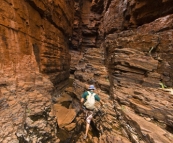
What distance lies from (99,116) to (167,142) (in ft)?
10.4

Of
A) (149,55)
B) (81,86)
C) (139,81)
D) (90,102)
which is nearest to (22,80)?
(90,102)

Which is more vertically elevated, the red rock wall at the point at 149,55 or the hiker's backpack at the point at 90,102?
the red rock wall at the point at 149,55

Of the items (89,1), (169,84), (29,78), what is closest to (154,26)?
(169,84)

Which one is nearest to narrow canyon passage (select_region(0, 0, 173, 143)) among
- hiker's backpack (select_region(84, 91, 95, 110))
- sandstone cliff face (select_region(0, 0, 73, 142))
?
sandstone cliff face (select_region(0, 0, 73, 142))

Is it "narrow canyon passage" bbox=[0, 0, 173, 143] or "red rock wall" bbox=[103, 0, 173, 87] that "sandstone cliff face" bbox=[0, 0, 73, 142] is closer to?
"narrow canyon passage" bbox=[0, 0, 173, 143]

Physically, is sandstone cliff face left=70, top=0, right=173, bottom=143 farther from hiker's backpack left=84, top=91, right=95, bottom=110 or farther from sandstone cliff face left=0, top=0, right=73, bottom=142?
sandstone cliff face left=0, top=0, right=73, bottom=142

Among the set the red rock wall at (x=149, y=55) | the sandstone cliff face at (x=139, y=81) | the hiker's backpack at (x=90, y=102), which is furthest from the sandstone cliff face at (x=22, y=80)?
the red rock wall at (x=149, y=55)

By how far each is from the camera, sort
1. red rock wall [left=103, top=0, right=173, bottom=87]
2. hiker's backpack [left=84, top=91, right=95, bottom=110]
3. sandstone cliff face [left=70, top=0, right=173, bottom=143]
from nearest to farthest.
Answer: sandstone cliff face [left=70, top=0, right=173, bottom=143] < hiker's backpack [left=84, top=91, right=95, bottom=110] < red rock wall [left=103, top=0, right=173, bottom=87]

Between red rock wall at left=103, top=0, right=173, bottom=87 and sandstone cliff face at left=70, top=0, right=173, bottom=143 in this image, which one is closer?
sandstone cliff face at left=70, top=0, right=173, bottom=143

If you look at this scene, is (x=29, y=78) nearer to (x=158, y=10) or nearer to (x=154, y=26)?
(x=154, y=26)

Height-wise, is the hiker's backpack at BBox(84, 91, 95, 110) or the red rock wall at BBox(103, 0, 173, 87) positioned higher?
the red rock wall at BBox(103, 0, 173, 87)

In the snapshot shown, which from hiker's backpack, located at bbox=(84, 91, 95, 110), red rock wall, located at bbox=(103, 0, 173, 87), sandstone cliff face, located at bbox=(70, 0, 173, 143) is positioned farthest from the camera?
red rock wall, located at bbox=(103, 0, 173, 87)

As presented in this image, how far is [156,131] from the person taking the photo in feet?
10.9

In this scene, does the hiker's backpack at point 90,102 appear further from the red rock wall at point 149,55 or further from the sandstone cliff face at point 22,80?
the red rock wall at point 149,55
